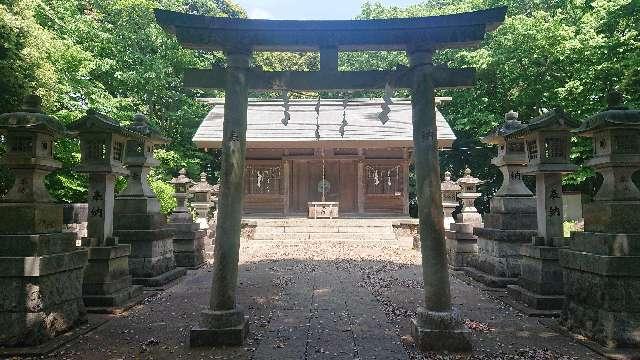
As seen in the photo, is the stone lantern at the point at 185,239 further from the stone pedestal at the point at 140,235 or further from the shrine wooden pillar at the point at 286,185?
the shrine wooden pillar at the point at 286,185

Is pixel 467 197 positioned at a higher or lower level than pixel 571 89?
lower

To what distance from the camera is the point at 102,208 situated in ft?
24.5

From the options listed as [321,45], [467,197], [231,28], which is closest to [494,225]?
[467,197]

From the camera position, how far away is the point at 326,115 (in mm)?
24000

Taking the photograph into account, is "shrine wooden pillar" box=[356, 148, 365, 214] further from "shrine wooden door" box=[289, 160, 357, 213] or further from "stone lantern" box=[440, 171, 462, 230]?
"stone lantern" box=[440, 171, 462, 230]

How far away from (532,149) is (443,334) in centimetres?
439

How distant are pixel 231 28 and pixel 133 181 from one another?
5236 mm

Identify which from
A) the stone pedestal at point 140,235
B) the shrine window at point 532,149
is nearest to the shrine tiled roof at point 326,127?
the stone pedestal at point 140,235

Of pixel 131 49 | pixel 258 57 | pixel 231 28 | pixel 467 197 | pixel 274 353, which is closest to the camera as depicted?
pixel 274 353

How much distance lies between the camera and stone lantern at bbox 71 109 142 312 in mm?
6992

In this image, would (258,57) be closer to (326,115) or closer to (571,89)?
(326,115)

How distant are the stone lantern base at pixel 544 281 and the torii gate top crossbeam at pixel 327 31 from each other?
369 cm

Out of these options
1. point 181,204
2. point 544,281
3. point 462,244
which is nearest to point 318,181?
point 181,204

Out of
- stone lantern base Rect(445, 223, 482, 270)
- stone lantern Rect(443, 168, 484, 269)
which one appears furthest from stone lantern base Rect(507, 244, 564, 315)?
stone lantern base Rect(445, 223, 482, 270)
